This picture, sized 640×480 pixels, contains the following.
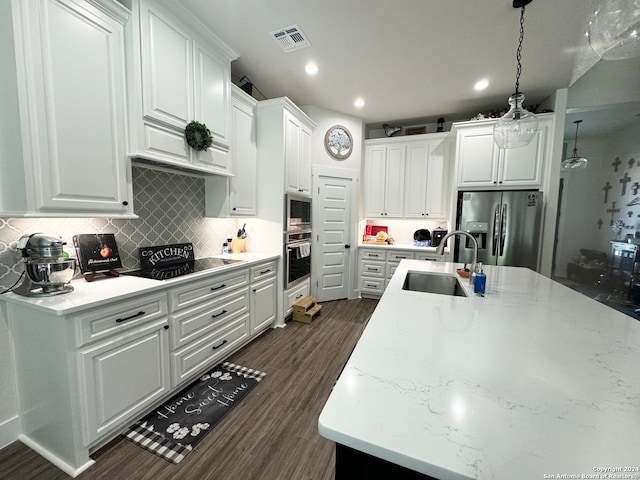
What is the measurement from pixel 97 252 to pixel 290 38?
7.53 feet

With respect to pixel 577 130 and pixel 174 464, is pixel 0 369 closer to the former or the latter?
pixel 174 464

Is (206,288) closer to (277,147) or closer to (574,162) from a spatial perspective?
(277,147)

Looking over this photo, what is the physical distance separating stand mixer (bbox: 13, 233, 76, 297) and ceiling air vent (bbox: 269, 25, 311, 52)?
2.22 meters

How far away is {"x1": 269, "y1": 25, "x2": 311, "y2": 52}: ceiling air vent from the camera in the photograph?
218 centimetres

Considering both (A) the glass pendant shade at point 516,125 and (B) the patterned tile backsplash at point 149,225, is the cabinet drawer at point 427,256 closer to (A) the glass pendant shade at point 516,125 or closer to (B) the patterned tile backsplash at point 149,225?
(A) the glass pendant shade at point 516,125

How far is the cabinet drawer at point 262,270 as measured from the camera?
262 centimetres

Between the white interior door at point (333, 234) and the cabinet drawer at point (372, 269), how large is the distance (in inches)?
9.2

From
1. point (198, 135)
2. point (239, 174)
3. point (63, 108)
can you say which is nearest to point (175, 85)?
point (198, 135)

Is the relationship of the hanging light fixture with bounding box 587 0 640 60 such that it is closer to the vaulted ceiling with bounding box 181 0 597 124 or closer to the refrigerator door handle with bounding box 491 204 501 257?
the vaulted ceiling with bounding box 181 0 597 124

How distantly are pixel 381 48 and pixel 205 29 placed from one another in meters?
1.53

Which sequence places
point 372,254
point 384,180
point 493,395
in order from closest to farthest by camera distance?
1. point 493,395
2. point 372,254
3. point 384,180

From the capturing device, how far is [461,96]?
133 inches

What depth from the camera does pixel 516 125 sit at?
6.59ft

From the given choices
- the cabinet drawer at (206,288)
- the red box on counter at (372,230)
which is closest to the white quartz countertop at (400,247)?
the red box on counter at (372,230)
